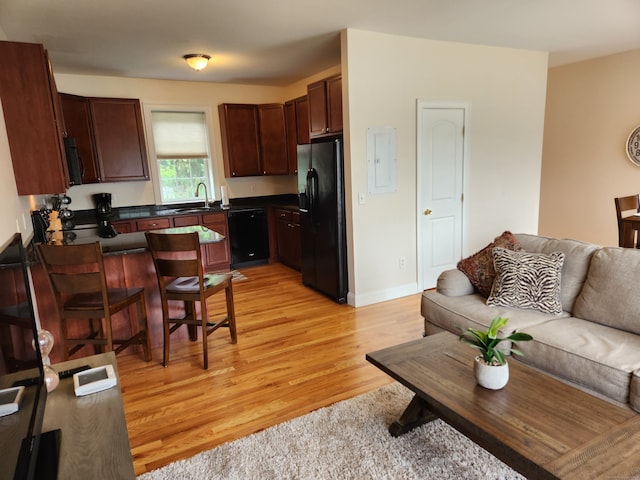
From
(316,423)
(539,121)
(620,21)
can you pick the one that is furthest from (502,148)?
(316,423)

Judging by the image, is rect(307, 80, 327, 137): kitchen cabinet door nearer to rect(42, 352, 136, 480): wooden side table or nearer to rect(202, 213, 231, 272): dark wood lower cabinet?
rect(202, 213, 231, 272): dark wood lower cabinet

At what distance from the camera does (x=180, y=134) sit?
5.72 meters

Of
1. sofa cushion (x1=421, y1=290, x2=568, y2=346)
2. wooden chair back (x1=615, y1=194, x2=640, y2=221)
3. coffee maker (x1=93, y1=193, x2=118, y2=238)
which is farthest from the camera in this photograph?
coffee maker (x1=93, y1=193, x2=118, y2=238)

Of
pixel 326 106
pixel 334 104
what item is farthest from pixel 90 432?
pixel 326 106

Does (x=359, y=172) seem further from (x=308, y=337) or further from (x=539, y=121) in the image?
(x=539, y=121)

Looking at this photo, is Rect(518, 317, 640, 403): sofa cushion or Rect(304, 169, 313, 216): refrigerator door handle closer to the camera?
Rect(518, 317, 640, 403): sofa cushion

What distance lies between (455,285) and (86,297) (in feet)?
8.85

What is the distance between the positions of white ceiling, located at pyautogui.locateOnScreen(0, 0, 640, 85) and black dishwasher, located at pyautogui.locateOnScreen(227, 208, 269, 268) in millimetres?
2006

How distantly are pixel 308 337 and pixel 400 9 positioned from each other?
9.20 feet

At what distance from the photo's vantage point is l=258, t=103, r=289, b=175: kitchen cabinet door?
19.2ft

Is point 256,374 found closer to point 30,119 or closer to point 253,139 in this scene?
point 30,119

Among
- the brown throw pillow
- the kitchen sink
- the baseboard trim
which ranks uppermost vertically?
the kitchen sink

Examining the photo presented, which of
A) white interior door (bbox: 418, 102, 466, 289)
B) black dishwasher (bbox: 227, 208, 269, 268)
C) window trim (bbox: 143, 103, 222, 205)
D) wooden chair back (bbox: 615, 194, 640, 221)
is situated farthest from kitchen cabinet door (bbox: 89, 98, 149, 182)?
wooden chair back (bbox: 615, 194, 640, 221)

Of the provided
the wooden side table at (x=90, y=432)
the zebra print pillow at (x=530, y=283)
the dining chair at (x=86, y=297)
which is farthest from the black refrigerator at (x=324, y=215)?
the wooden side table at (x=90, y=432)
